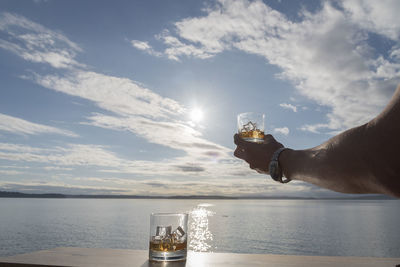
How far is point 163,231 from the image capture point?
2111 millimetres

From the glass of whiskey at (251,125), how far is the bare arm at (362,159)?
77 centimetres

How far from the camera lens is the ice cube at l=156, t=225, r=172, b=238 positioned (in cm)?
210

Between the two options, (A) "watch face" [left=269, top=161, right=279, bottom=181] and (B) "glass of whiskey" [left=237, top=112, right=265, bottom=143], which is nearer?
(A) "watch face" [left=269, top=161, right=279, bottom=181]

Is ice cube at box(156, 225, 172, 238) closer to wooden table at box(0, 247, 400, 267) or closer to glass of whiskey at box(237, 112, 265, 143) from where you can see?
wooden table at box(0, 247, 400, 267)

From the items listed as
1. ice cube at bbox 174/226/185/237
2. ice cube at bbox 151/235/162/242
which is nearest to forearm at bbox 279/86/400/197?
ice cube at bbox 174/226/185/237

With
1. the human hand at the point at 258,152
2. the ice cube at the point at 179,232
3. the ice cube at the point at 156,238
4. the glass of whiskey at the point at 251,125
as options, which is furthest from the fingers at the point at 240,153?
the ice cube at the point at 156,238

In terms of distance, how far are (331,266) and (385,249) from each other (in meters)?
48.6

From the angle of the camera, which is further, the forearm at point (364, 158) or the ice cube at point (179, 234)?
the ice cube at point (179, 234)

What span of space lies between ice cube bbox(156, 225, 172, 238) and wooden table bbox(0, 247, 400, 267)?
0.59 feet

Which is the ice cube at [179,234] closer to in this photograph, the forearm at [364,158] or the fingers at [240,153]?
the fingers at [240,153]

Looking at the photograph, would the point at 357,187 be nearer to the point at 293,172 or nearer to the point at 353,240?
the point at 293,172

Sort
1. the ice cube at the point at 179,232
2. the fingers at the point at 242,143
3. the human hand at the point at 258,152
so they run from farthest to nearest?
1. the ice cube at the point at 179,232
2. the fingers at the point at 242,143
3. the human hand at the point at 258,152

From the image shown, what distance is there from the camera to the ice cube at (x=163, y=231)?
82.8 inches

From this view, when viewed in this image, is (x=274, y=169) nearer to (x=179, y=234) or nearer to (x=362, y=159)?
(x=362, y=159)
